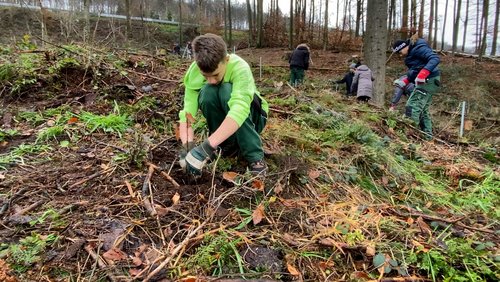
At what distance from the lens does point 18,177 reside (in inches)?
89.4

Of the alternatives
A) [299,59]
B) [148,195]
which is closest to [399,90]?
[299,59]

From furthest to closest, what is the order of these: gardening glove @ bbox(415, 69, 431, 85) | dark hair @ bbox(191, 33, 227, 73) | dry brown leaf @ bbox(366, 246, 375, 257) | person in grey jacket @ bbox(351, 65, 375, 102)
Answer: person in grey jacket @ bbox(351, 65, 375, 102) < gardening glove @ bbox(415, 69, 431, 85) < dark hair @ bbox(191, 33, 227, 73) < dry brown leaf @ bbox(366, 246, 375, 257)

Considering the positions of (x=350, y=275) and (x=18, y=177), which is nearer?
(x=350, y=275)

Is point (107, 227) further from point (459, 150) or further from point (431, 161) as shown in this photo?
point (459, 150)

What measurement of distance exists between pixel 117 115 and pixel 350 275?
2.52 meters

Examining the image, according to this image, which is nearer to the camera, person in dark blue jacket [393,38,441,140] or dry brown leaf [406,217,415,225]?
dry brown leaf [406,217,415,225]

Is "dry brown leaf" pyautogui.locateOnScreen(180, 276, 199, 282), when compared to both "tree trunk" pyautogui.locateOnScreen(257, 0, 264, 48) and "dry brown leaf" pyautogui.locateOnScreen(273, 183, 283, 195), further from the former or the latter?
"tree trunk" pyautogui.locateOnScreen(257, 0, 264, 48)

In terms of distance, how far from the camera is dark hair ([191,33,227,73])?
205 cm

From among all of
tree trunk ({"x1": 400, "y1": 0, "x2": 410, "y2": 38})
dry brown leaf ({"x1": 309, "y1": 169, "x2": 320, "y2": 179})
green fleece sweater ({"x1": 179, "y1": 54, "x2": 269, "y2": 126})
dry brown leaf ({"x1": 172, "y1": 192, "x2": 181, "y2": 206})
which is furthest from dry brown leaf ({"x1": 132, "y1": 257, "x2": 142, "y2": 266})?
tree trunk ({"x1": 400, "y1": 0, "x2": 410, "y2": 38})

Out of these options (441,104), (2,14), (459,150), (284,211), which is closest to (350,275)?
(284,211)

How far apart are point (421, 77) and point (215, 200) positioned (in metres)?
4.17

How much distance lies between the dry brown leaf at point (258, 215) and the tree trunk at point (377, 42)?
5832 millimetres

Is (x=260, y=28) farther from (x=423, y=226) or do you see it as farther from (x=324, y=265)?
(x=324, y=265)

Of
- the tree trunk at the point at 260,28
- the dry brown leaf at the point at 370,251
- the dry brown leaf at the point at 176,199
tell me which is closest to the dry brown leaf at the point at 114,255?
the dry brown leaf at the point at 176,199
